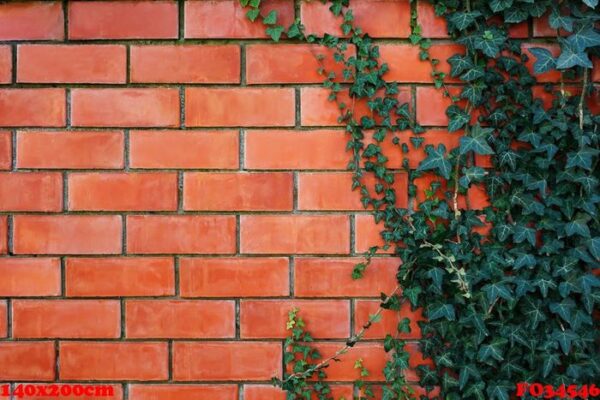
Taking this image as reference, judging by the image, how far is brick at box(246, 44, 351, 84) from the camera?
1.58m

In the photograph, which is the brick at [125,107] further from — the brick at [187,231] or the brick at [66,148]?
the brick at [187,231]

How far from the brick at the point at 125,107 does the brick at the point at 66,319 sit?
0.46m

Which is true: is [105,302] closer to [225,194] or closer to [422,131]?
[225,194]

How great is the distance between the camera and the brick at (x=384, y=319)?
5.27 feet

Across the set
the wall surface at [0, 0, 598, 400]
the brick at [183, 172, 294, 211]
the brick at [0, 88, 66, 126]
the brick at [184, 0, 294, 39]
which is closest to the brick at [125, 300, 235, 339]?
the wall surface at [0, 0, 598, 400]

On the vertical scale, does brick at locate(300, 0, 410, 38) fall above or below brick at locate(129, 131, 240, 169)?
above

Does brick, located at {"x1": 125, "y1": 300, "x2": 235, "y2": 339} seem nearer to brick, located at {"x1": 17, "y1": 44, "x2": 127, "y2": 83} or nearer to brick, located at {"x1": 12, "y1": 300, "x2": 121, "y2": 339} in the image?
brick, located at {"x1": 12, "y1": 300, "x2": 121, "y2": 339}

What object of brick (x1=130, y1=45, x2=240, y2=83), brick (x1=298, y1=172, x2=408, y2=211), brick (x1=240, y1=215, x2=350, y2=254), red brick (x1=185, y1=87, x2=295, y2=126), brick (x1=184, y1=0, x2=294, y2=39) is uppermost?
brick (x1=184, y1=0, x2=294, y2=39)

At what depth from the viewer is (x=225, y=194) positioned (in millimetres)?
1594

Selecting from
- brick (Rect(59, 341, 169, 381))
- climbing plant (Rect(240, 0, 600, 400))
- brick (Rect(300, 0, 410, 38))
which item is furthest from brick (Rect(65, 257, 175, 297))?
brick (Rect(300, 0, 410, 38))

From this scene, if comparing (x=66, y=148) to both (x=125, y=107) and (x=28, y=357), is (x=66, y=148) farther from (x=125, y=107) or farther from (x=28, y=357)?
(x=28, y=357)

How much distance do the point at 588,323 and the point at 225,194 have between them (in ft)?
3.16

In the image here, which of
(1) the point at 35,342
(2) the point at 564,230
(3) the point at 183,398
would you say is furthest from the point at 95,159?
(2) the point at 564,230

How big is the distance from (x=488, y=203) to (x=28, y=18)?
1257mm
